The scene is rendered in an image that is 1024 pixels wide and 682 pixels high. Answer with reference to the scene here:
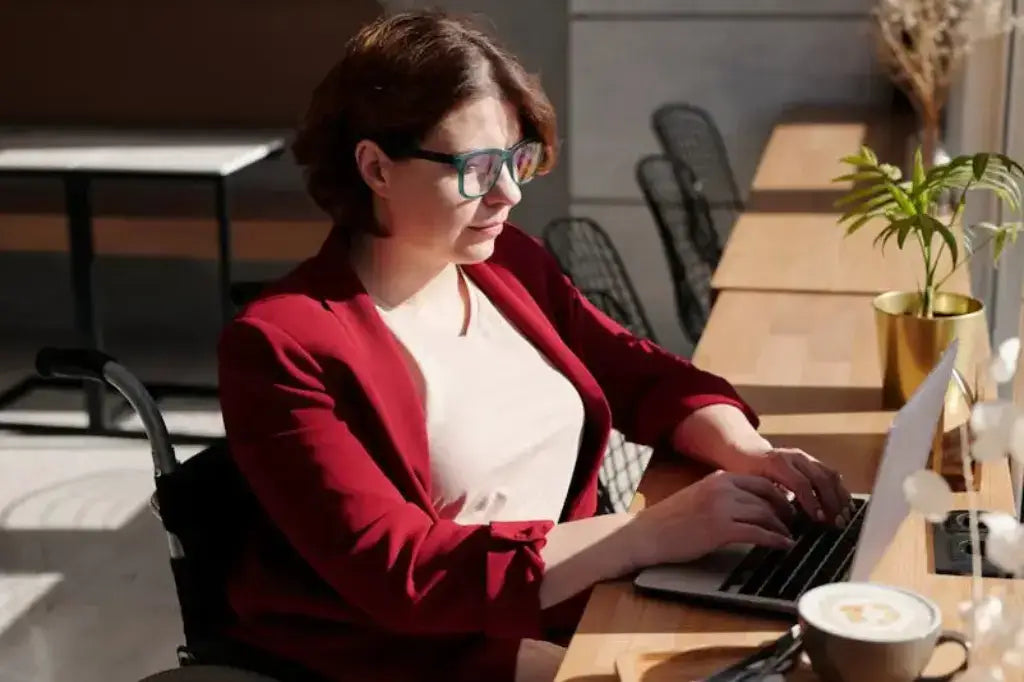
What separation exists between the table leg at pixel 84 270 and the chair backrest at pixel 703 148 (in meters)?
2.01

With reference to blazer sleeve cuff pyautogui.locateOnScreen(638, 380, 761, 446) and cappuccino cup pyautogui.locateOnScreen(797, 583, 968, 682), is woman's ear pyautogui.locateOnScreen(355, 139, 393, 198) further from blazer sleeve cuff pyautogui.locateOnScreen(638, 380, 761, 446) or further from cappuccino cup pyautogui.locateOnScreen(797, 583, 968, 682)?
cappuccino cup pyautogui.locateOnScreen(797, 583, 968, 682)

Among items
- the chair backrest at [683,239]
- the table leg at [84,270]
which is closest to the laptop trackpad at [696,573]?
the chair backrest at [683,239]

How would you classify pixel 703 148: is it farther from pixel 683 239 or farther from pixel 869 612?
pixel 869 612

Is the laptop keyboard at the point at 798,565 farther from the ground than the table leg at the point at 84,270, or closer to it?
farther from the ground

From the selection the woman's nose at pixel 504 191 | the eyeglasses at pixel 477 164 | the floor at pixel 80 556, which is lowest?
the floor at pixel 80 556

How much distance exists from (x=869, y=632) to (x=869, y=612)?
1.6 inches

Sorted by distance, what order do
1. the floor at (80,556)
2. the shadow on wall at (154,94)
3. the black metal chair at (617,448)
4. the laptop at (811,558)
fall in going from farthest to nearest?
the shadow on wall at (154,94), the floor at (80,556), the black metal chair at (617,448), the laptop at (811,558)

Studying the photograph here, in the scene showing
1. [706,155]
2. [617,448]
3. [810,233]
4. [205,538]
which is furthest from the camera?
[706,155]

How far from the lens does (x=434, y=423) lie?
1.72 m

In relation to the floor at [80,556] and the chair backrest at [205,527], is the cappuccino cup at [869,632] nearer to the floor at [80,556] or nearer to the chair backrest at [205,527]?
the chair backrest at [205,527]

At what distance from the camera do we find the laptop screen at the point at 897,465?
1.23m

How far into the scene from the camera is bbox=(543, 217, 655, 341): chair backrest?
3.31m

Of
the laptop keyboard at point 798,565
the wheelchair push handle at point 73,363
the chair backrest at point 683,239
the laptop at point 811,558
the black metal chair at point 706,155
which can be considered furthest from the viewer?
the black metal chair at point 706,155

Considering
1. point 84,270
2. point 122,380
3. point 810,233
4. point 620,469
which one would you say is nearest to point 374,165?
point 122,380
